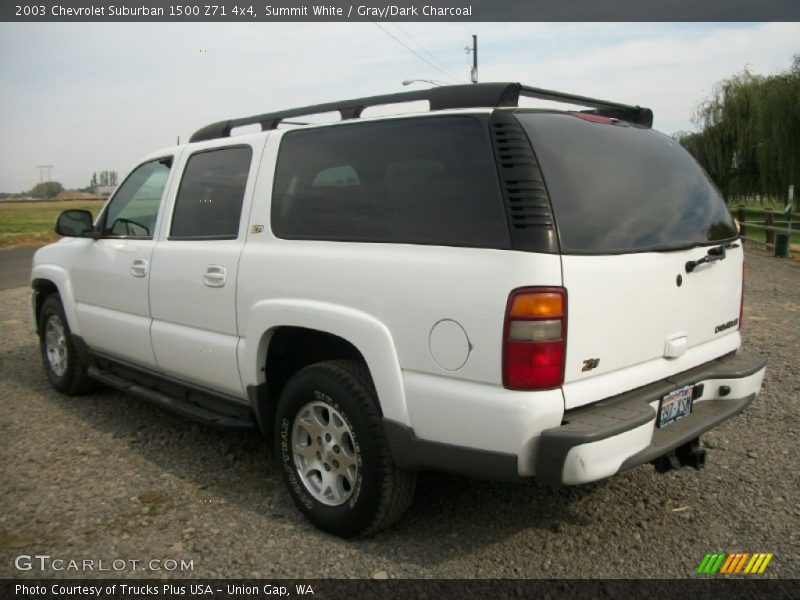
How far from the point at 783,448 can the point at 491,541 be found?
2.09 metres

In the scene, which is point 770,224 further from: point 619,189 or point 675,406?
point 619,189

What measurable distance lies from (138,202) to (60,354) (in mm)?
1730

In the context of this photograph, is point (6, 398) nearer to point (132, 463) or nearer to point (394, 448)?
point (132, 463)

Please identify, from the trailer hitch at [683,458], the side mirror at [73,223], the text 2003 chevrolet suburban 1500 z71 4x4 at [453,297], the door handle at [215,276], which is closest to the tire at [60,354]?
the side mirror at [73,223]

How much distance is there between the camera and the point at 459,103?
2830 mm

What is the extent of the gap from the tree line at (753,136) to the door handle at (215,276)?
20290mm

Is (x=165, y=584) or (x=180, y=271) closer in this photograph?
(x=165, y=584)

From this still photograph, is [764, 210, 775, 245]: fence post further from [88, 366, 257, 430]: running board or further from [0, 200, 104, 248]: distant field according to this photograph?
[0, 200, 104, 248]: distant field

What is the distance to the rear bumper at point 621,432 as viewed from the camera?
7.73ft

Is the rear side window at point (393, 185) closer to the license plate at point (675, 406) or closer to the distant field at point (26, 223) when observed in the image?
the license plate at point (675, 406)

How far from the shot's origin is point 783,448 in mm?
3914

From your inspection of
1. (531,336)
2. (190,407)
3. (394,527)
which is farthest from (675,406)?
(190,407)

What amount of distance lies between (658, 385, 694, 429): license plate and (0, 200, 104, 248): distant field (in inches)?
596

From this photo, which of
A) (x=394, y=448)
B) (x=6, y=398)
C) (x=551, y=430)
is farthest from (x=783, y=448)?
(x=6, y=398)
